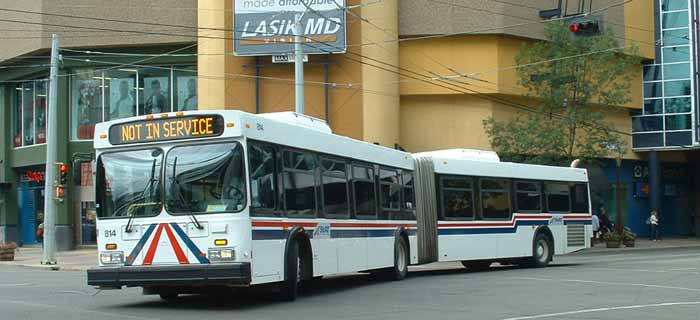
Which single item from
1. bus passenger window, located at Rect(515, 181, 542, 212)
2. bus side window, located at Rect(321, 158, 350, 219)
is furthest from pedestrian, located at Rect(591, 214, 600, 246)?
bus side window, located at Rect(321, 158, 350, 219)

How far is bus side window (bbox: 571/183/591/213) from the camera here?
92.1 feet

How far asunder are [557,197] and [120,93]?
2396cm

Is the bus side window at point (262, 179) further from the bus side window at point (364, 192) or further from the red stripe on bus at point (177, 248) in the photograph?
the bus side window at point (364, 192)

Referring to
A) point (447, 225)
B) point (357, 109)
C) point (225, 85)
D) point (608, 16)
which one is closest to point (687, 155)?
point (608, 16)

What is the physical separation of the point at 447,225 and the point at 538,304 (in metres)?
8.28

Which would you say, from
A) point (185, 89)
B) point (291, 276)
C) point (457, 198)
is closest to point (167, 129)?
point (291, 276)

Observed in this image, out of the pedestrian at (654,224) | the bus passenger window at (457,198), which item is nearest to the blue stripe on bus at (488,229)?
the bus passenger window at (457,198)

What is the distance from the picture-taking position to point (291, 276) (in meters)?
15.6

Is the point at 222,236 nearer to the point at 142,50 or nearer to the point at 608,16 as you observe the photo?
the point at 142,50

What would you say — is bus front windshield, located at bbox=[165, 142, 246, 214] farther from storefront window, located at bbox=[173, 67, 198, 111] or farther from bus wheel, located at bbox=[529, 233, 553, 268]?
storefront window, located at bbox=[173, 67, 198, 111]

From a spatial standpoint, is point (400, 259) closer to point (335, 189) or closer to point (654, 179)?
point (335, 189)

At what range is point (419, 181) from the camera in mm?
22828

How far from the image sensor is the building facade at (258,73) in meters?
39.5

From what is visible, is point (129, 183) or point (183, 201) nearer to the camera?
point (183, 201)
